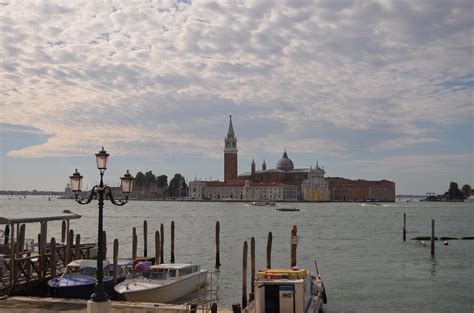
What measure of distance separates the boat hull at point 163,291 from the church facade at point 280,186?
461 ft

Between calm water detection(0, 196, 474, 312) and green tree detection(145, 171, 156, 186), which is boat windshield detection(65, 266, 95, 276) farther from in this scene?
green tree detection(145, 171, 156, 186)

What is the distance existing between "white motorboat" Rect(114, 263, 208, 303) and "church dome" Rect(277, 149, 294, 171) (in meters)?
155

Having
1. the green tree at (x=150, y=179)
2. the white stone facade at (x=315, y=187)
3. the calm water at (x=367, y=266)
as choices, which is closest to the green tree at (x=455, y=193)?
the white stone facade at (x=315, y=187)

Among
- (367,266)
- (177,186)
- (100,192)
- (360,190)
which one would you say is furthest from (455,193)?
(100,192)

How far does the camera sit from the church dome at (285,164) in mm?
172375

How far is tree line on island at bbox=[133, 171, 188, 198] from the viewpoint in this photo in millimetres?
180500

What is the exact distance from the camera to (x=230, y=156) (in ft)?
530

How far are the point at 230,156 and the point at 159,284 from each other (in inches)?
5741

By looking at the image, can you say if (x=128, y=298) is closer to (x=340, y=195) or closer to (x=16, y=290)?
(x=16, y=290)

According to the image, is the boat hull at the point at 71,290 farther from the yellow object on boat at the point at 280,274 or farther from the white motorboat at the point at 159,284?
the yellow object on boat at the point at 280,274

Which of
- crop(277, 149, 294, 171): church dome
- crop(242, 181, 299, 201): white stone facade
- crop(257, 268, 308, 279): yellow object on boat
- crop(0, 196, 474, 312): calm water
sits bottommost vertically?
crop(0, 196, 474, 312): calm water

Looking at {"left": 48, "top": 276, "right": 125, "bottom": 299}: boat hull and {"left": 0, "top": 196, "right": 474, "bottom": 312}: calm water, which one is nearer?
{"left": 48, "top": 276, "right": 125, "bottom": 299}: boat hull

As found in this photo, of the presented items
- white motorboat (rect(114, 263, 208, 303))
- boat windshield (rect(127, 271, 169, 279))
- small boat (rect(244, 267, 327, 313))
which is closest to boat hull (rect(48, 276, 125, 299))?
white motorboat (rect(114, 263, 208, 303))

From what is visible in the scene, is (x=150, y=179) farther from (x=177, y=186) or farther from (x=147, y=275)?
(x=147, y=275)
